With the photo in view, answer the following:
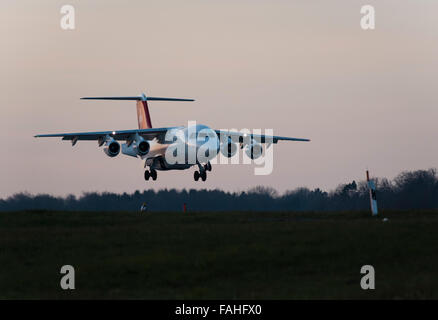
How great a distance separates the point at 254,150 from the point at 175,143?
4446 millimetres

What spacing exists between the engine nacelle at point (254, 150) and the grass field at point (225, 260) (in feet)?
72.6

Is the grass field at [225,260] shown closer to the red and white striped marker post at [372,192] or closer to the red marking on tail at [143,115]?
the red and white striped marker post at [372,192]

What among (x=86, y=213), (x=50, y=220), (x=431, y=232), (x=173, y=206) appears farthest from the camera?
(x=173, y=206)

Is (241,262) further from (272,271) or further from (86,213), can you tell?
(86,213)

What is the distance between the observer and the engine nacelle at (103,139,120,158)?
45594 millimetres

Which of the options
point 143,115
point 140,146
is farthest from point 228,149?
point 143,115

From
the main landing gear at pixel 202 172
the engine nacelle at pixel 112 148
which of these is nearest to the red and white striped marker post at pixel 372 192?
the main landing gear at pixel 202 172

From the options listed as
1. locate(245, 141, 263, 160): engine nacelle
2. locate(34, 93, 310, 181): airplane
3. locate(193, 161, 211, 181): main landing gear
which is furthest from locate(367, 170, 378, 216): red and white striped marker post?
locate(245, 141, 263, 160): engine nacelle

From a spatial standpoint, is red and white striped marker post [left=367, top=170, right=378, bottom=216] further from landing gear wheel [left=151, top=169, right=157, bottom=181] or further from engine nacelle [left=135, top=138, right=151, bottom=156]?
landing gear wheel [left=151, top=169, right=157, bottom=181]

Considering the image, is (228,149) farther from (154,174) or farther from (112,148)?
(112,148)

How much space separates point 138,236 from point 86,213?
26.5 feet
